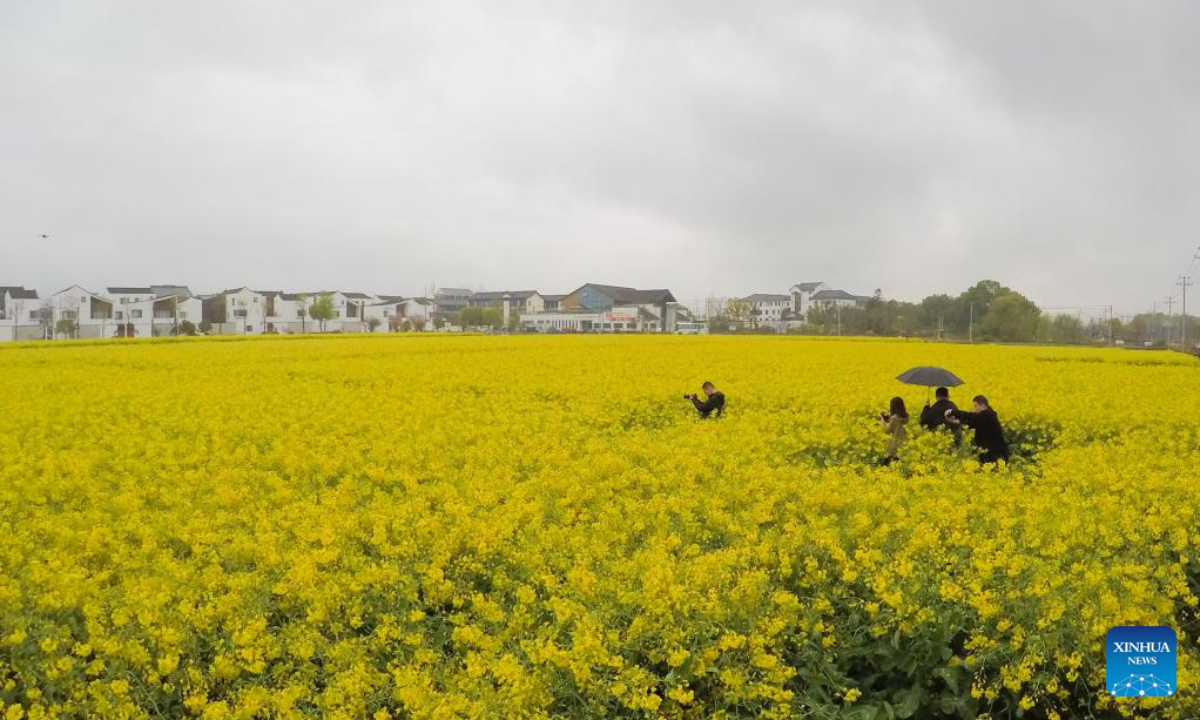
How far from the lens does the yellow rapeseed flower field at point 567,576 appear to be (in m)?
3.82

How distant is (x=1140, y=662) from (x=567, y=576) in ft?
9.53

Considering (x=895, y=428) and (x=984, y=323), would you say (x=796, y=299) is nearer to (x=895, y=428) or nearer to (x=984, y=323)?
(x=984, y=323)

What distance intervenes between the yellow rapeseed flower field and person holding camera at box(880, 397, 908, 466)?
0.74ft

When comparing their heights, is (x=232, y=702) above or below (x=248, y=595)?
below

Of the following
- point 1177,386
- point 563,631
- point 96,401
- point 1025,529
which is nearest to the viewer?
point 563,631

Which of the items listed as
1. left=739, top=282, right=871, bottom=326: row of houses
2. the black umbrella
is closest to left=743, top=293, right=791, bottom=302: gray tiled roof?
left=739, top=282, right=871, bottom=326: row of houses

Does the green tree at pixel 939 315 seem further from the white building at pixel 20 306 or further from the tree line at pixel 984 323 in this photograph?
the white building at pixel 20 306

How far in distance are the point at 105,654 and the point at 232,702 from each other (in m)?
0.69

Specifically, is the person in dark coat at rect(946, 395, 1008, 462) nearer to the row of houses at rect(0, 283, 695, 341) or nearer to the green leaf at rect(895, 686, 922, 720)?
the green leaf at rect(895, 686, 922, 720)

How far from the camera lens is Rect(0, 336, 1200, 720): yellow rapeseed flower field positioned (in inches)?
150

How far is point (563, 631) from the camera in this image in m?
4.28

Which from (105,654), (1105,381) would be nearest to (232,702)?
(105,654)

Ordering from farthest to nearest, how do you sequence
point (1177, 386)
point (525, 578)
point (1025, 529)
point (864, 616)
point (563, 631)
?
1. point (1177, 386)
2. point (1025, 529)
3. point (525, 578)
4. point (864, 616)
5. point (563, 631)

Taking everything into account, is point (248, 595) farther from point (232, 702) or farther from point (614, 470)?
point (614, 470)
